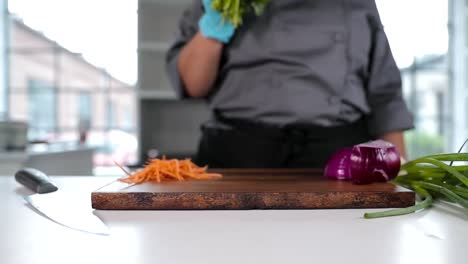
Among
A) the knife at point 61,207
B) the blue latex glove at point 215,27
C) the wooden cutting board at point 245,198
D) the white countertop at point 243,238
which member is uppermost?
the blue latex glove at point 215,27

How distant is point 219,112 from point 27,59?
14.1 feet

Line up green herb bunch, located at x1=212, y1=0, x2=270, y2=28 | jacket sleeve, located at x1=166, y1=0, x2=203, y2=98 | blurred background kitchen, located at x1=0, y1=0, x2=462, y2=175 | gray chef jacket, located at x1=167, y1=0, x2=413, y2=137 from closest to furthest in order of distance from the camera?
1. green herb bunch, located at x1=212, y1=0, x2=270, y2=28
2. gray chef jacket, located at x1=167, y1=0, x2=413, y2=137
3. jacket sleeve, located at x1=166, y1=0, x2=203, y2=98
4. blurred background kitchen, located at x1=0, y1=0, x2=462, y2=175

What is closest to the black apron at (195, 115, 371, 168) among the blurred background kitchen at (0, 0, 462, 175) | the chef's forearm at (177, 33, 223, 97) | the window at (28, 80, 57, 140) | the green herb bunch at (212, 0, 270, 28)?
the chef's forearm at (177, 33, 223, 97)

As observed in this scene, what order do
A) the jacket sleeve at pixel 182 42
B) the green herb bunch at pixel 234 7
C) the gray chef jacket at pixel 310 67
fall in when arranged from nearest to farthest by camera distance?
the green herb bunch at pixel 234 7
the gray chef jacket at pixel 310 67
the jacket sleeve at pixel 182 42

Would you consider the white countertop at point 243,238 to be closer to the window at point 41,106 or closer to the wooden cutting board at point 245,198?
the wooden cutting board at point 245,198

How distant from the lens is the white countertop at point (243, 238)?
278 millimetres

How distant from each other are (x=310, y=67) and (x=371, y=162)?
37 centimetres

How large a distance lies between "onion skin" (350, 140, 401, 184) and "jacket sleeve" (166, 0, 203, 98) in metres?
0.54

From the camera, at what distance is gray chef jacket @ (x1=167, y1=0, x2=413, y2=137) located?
84 cm

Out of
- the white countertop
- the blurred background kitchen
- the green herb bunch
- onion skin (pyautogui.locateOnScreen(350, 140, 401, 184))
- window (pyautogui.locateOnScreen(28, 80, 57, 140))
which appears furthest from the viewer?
window (pyautogui.locateOnScreen(28, 80, 57, 140))

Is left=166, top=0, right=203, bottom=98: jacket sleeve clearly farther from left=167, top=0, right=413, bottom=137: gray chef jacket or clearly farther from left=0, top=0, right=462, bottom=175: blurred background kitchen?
left=0, top=0, right=462, bottom=175: blurred background kitchen

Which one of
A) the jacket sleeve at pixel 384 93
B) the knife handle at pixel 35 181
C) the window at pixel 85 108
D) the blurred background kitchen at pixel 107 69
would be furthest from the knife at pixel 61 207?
the window at pixel 85 108

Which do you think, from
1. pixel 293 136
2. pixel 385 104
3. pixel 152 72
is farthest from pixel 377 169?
pixel 152 72

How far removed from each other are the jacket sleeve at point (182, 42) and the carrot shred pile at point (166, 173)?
415 mm
